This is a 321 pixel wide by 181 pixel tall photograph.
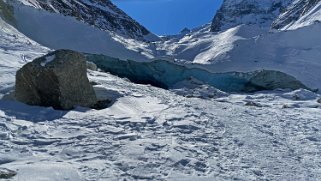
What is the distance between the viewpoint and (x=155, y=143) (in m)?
7.81

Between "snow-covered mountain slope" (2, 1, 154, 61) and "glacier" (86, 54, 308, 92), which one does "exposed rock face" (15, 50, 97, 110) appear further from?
"snow-covered mountain slope" (2, 1, 154, 61)

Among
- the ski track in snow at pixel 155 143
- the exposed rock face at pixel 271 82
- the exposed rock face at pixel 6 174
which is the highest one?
the exposed rock face at pixel 271 82

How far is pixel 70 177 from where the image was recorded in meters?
6.09

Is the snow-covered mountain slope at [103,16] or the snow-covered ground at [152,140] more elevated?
the snow-covered mountain slope at [103,16]

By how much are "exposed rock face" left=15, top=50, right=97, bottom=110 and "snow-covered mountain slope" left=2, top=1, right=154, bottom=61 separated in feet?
54.7

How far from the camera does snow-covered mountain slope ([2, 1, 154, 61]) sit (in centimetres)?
2788

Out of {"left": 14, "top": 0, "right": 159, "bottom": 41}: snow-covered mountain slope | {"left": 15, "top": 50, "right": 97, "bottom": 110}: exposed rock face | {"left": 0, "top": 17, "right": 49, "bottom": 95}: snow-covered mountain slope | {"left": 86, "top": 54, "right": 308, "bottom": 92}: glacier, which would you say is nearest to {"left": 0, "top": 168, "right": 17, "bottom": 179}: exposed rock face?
{"left": 15, "top": 50, "right": 97, "bottom": 110}: exposed rock face

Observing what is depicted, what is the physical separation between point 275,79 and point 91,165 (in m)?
16.6

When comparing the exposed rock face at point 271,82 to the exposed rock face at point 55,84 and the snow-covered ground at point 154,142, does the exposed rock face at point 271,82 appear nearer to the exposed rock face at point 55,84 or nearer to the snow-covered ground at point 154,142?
the snow-covered ground at point 154,142

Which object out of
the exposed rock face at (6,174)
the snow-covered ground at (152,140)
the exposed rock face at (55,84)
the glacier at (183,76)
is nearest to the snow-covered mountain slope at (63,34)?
the glacier at (183,76)

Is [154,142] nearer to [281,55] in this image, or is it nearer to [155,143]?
[155,143]

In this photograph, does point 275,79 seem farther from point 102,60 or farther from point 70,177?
point 70,177

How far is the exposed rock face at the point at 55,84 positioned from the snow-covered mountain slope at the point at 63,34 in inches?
656

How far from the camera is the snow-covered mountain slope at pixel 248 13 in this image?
16300 cm
